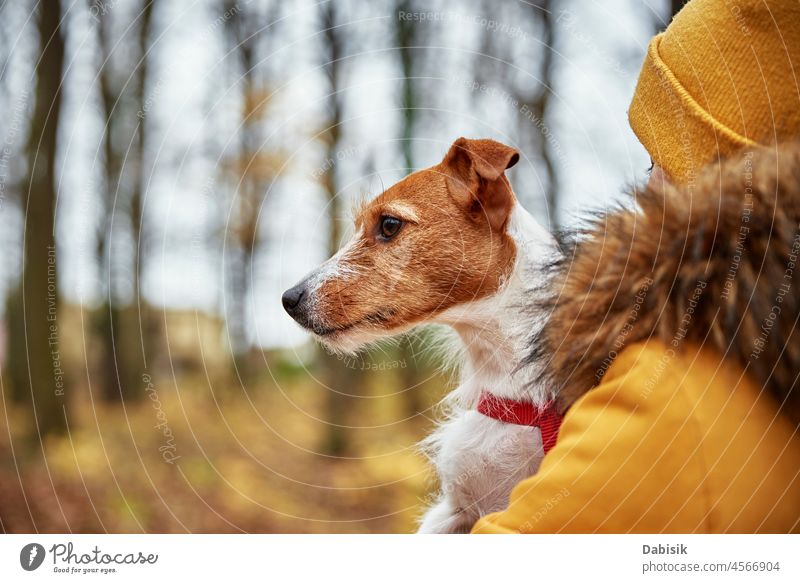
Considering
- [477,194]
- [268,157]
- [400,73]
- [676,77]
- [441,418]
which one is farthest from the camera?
[268,157]

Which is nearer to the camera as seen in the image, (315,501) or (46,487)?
(46,487)

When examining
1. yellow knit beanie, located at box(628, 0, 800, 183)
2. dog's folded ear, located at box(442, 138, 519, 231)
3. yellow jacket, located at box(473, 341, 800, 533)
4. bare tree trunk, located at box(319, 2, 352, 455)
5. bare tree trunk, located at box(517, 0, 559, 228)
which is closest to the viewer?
yellow jacket, located at box(473, 341, 800, 533)

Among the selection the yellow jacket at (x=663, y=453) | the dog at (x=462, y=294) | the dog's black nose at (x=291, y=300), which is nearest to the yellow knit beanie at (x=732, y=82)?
the yellow jacket at (x=663, y=453)

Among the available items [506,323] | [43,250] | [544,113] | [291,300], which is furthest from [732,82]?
[43,250]

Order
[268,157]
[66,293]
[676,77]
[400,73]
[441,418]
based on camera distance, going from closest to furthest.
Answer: [676,77] < [441,418] < [400,73] < [268,157] < [66,293]

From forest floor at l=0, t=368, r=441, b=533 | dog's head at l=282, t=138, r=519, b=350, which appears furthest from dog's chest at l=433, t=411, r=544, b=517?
forest floor at l=0, t=368, r=441, b=533

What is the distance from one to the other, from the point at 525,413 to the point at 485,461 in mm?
161

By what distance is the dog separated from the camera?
1.73 meters

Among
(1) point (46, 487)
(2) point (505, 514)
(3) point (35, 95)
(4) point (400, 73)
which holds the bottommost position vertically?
(1) point (46, 487)

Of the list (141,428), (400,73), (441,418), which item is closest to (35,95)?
(141,428)

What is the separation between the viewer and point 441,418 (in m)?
2.26

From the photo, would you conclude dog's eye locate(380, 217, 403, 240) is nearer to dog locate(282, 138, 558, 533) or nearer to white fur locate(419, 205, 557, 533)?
dog locate(282, 138, 558, 533)
